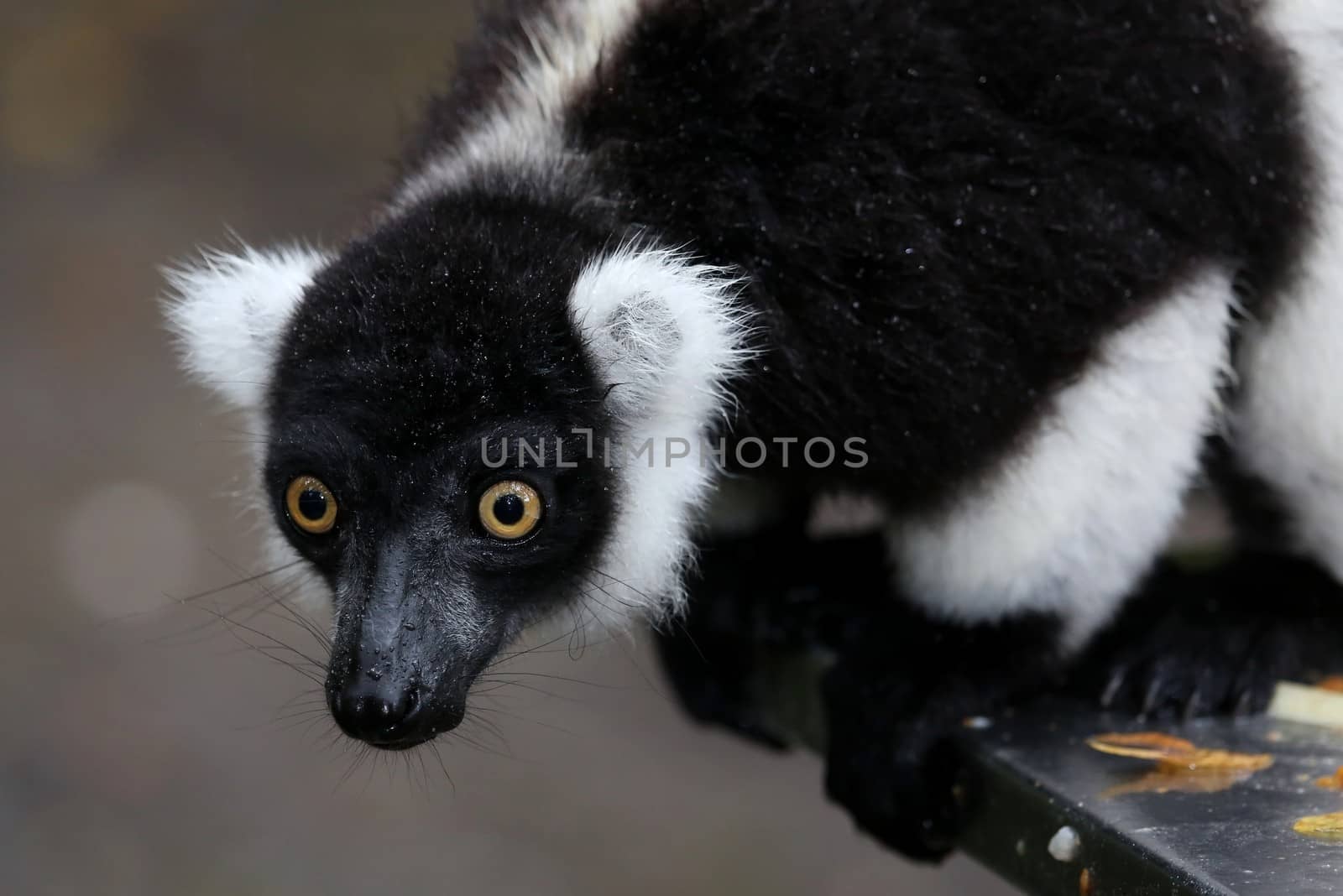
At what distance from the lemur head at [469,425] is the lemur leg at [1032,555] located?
67 centimetres

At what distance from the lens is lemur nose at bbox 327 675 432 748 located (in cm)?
261

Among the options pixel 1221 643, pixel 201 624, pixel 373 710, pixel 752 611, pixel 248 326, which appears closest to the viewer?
pixel 373 710

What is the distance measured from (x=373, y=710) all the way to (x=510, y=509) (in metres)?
0.47

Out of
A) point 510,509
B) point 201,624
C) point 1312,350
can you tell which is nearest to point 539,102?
point 510,509

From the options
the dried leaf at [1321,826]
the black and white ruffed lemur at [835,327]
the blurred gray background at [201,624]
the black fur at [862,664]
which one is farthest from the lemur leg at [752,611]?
the blurred gray background at [201,624]

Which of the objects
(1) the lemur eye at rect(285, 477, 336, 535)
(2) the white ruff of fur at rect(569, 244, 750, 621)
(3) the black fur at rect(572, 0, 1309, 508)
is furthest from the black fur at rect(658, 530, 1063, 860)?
(1) the lemur eye at rect(285, 477, 336, 535)

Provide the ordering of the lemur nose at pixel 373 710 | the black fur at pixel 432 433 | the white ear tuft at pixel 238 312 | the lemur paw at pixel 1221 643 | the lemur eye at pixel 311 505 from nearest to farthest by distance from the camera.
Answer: the lemur nose at pixel 373 710 → the black fur at pixel 432 433 → the lemur eye at pixel 311 505 → the white ear tuft at pixel 238 312 → the lemur paw at pixel 1221 643

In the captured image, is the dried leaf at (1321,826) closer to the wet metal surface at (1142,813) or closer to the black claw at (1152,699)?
the wet metal surface at (1142,813)

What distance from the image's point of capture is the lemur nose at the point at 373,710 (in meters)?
2.61

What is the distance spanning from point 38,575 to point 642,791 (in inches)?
146

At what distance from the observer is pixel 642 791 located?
27.0 feet

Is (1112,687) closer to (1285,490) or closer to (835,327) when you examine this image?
(1285,490)

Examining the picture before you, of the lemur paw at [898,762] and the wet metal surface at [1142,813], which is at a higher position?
the wet metal surface at [1142,813]

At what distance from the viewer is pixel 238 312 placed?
123 inches
